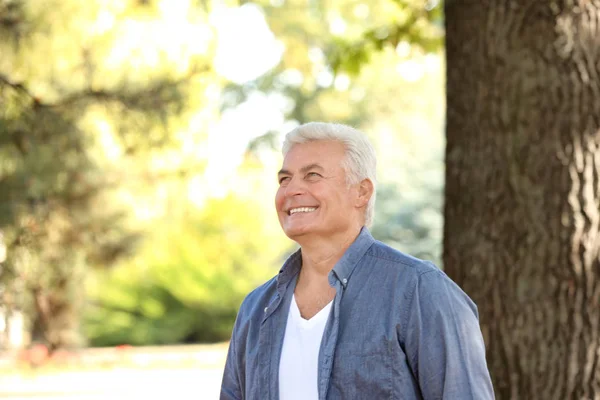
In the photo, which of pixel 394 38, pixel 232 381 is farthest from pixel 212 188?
pixel 232 381

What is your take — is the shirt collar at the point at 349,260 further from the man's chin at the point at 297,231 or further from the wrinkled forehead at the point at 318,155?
the wrinkled forehead at the point at 318,155

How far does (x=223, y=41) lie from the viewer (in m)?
17.4

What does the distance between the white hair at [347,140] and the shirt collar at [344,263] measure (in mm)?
175

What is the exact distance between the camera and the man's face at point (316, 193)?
276 cm

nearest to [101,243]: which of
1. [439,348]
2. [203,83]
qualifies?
[203,83]

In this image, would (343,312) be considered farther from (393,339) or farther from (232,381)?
(232,381)

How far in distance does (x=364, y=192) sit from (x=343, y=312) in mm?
410

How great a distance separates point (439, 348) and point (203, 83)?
7596 millimetres

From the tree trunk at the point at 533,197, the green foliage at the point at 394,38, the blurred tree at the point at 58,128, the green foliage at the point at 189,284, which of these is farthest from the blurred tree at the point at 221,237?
the tree trunk at the point at 533,197

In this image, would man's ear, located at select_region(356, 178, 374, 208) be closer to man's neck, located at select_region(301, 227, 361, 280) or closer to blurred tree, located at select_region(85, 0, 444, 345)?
man's neck, located at select_region(301, 227, 361, 280)

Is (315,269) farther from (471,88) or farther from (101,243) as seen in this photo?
(101,243)

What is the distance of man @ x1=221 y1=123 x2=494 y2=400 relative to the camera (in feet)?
8.14

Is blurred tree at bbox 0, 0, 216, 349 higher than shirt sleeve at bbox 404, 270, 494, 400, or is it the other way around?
blurred tree at bbox 0, 0, 216, 349

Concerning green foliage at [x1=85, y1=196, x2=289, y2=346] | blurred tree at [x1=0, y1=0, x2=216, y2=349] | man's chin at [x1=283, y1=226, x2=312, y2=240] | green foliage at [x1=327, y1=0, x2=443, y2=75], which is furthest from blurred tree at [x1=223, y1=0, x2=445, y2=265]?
green foliage at [x1=85, y1=196, x2=289, y2=346]
